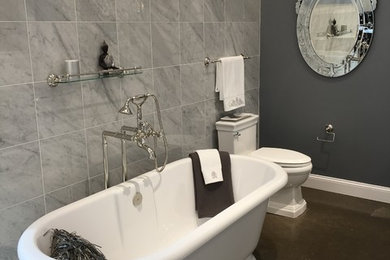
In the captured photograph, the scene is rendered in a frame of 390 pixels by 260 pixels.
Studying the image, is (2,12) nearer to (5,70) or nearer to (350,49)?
(5,70)

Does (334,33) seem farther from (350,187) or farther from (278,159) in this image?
(350,187)

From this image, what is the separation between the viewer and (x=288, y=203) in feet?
10.8

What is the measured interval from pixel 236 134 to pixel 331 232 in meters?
1.04

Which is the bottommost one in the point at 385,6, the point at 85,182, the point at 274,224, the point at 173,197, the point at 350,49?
the point at 274,224

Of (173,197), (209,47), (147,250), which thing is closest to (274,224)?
(173,197)

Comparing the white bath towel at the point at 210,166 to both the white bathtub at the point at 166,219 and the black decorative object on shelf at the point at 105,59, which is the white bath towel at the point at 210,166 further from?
the black decorative object on shelf at the point at 105,59

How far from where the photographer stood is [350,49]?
3432 mm

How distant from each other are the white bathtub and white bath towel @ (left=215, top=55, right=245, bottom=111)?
745 millimetres

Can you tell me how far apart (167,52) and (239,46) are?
98 cm

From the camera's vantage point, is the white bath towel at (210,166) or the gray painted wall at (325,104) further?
the gray painted wall at (325,104)

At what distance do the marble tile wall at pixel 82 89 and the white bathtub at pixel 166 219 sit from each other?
10.3 inches

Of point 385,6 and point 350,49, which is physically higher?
point 385,6

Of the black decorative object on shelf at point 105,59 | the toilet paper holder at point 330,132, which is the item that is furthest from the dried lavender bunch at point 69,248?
the toilet paper holder at point 330,132

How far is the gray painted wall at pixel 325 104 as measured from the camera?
11.1 ft
